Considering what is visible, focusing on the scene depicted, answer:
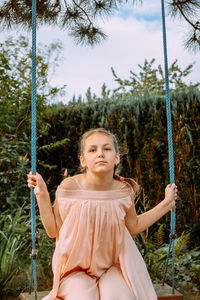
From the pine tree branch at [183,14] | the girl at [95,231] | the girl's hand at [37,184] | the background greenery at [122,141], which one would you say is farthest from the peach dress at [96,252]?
the pine tree branch at [183,14]

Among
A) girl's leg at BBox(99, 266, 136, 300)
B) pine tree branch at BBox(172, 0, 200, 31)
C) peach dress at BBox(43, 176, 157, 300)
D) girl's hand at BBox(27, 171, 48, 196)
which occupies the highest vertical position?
pine tree branch at BBox(172, 0, 200, 31)

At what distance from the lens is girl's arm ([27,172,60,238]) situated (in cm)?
Result: 183

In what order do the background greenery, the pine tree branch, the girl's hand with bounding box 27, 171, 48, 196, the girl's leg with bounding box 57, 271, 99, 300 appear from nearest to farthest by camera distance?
the girl's leg with bounding box 57, 271, 99, 300
the girl's hand with bounding box 27, 171, 48, 196
the pine tree branch
the background greenery

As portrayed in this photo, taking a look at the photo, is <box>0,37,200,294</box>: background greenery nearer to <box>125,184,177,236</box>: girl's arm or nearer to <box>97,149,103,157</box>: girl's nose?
<box>125,184,177,236</box>: girl's arm

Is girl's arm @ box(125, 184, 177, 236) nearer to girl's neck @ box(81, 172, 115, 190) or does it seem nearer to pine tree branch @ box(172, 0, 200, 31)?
girl's neck @ box(81, 172, 115, 190)

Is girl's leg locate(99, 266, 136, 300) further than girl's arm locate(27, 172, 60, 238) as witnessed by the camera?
No

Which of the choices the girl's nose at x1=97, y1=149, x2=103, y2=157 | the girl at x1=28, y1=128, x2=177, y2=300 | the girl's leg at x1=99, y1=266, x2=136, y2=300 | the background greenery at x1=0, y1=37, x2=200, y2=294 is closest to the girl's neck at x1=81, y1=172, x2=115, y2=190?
the girl at x1=28, y1=128, x2=177, y2=300

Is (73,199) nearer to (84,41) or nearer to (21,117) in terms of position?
(84,41)

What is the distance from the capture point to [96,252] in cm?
177

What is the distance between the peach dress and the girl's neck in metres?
0.03

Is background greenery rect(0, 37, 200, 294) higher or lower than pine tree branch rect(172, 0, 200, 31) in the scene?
lower

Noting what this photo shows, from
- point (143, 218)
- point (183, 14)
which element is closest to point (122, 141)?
point (183, 14)

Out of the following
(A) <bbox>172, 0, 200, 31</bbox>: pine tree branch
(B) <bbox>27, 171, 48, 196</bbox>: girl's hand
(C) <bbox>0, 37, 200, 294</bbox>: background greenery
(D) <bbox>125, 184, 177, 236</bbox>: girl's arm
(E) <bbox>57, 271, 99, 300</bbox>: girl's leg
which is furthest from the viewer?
(C) <bbox>0, 37, 200, 294</bbox>: background greenery

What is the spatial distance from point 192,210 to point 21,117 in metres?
2.17
